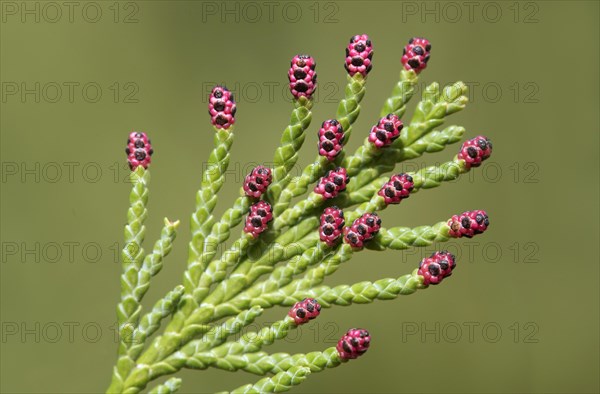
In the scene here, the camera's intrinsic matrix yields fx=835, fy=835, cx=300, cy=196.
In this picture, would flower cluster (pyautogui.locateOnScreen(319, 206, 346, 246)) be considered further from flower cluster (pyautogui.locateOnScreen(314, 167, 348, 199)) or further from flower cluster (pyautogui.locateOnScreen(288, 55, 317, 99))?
flower cluster (pyautogui.locateOnScreen(288, 55, 317, 99))

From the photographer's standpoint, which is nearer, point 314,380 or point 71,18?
point 314,380

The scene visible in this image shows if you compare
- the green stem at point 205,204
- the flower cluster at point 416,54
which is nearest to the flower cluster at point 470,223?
the flower cluster at point 416,54

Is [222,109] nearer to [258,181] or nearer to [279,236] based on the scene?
[258,181]

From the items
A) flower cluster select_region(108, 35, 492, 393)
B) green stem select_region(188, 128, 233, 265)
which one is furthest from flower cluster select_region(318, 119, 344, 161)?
green stem select_region(188, 128, 233, 265)

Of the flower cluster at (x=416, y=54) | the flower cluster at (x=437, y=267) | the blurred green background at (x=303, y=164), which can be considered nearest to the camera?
the flower cluster at (x=437, y=267)

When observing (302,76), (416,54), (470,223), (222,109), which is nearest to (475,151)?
(470,223)

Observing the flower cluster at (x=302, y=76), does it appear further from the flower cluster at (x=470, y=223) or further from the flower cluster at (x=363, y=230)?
the flower cluster at (x=470, y=223)

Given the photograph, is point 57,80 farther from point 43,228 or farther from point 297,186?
point 297,186

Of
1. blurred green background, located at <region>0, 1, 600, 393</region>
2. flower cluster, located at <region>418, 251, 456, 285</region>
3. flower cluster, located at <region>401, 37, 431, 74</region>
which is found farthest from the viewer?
blurred green background, located at <region>0, 1, 600, 393</region>

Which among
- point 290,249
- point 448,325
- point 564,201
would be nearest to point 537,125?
point 564,201
